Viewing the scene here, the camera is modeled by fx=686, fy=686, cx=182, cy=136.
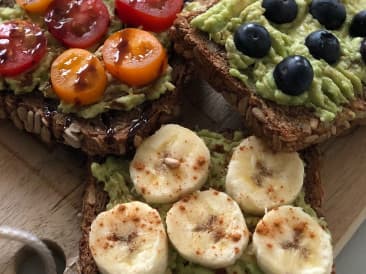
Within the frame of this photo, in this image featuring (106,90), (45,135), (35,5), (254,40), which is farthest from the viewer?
(35,5)

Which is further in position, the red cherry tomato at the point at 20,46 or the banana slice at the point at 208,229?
the red cherry tomato at the point at 20,46

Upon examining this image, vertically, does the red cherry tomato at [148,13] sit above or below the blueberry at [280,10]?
below

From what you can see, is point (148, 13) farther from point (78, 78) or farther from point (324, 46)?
point (324, 46)

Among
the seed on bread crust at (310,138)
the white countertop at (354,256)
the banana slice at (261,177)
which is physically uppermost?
the seed on bread crust at (310,138)

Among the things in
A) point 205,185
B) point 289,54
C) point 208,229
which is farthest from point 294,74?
point 208,229

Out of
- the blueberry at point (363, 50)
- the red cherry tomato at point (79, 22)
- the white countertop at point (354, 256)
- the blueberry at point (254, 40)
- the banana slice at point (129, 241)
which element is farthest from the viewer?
the white countertop at point (354, 256)

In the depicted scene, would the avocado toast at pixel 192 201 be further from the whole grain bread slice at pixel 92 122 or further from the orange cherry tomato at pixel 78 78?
the orange cherry tomato at pixel 78 78

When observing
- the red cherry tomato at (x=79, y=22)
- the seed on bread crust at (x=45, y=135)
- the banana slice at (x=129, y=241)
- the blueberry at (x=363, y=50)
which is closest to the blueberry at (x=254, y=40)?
the blueberry at (x=363, y=50)
